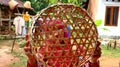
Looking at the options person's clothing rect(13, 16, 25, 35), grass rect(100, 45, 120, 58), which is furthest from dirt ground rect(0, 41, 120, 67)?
person's clothing rect(13, 16, 25, 35)

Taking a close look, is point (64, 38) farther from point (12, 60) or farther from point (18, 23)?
point (18, 23)

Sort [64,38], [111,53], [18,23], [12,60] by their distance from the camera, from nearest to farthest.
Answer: [64,38]
[12,60]
[111,53]
[18,23]

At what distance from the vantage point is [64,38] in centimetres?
205

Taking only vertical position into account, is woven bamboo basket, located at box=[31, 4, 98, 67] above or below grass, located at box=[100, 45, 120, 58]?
above

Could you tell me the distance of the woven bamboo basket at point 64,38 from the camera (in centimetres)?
201

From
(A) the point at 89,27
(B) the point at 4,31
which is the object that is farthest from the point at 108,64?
(B) the point at 4,31

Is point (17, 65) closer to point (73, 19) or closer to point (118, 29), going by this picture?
point (73, 19)

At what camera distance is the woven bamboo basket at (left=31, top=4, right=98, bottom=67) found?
6.58 feet

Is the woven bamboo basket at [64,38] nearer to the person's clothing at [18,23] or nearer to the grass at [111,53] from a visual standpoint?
the grass at [111,53]

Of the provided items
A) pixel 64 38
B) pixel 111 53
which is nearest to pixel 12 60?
pixel 111 53

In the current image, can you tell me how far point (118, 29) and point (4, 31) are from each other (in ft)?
22.4

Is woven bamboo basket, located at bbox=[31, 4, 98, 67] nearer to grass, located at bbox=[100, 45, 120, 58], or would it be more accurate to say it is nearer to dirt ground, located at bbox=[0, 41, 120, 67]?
dirt ground, located at bbox=[0, 41, 120, 67]

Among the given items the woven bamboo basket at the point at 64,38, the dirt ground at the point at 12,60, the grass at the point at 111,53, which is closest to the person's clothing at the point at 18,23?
the dirt ground at the point at 12,60

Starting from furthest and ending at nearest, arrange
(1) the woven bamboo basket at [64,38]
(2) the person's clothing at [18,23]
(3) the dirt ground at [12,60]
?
(2) the person's clothing at [18,23]
(3) the dirt ground at [12,60]
(1) the woven bamboo basket at [64,38]
